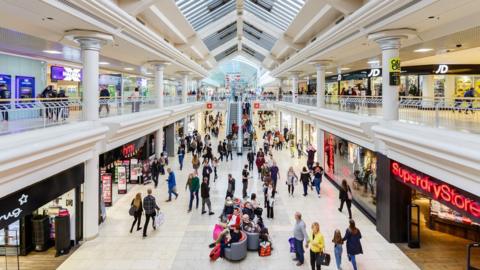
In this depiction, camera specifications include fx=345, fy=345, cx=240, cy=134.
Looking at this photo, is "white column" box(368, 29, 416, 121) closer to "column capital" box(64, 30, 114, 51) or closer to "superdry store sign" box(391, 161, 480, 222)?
"superdry store sign" box(391, 161, 480, 222)

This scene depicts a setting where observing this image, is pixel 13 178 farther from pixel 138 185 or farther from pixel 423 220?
pixel 423 220

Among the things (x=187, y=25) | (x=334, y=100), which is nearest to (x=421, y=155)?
(x=334, y=100)

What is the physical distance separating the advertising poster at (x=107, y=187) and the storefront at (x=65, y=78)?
692cm

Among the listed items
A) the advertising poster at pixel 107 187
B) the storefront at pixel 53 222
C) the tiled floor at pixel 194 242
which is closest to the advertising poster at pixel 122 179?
the tiled floor at pixel 194 242

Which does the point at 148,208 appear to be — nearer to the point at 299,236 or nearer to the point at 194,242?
the point at 194,242

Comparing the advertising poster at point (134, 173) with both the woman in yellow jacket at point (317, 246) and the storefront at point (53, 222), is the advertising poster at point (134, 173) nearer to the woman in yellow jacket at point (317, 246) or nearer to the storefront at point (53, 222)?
the storefront at point (53, 222)

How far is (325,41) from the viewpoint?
13.2m

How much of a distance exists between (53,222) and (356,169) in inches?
416

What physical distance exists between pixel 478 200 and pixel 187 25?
19648 millimetres

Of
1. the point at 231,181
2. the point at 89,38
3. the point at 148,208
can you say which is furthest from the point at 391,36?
the point at 148,208

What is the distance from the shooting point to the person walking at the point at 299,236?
8.04 meters

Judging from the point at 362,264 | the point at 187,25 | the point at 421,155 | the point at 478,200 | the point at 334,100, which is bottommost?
the point at 362,264

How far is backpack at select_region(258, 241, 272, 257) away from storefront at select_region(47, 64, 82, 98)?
43.2ft

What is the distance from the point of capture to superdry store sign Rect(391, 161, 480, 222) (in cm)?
628
